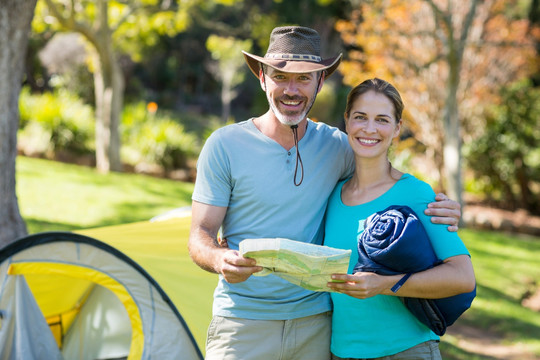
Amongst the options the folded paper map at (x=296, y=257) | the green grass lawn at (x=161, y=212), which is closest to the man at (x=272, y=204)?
the folded paper map at (x=296, y=257)

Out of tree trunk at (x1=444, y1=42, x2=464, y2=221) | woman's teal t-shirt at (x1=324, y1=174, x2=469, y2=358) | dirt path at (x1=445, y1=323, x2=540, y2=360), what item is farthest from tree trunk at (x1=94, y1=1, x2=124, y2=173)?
woman's teal t-shirt at (x1=324, y1=174, x2=469, y2=358)

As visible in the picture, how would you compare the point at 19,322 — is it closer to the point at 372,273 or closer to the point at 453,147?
the point at 372,273

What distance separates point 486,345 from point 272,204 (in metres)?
4.07

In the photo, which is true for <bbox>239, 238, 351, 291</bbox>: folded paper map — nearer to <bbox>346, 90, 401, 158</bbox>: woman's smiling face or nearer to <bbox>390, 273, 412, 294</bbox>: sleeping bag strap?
<bbox>390, 273, 412, 294</bbox>: sleeping bag strap

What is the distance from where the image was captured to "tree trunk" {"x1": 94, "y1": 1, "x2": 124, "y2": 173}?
1071 centimetres

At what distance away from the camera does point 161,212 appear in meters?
8.58

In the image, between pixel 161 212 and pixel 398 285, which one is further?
pixel 161 212

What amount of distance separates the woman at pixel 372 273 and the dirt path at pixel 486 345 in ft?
11.5

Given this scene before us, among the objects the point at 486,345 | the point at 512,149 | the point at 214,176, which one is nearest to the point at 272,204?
the point at 214,176

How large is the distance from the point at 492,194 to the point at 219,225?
1175 centimetres

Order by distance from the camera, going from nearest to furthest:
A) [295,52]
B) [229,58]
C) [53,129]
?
[295,52] → [53,129] → [229,58]

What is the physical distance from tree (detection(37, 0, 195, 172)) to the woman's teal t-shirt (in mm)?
8766

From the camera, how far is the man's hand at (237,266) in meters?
1.82

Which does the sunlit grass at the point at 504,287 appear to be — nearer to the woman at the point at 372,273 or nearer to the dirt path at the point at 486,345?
the dirt path at the point at 486,345
